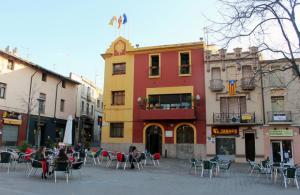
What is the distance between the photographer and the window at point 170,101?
28.4m

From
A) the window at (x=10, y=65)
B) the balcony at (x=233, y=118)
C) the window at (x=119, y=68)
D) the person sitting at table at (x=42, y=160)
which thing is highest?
the window at (x=119, y=68)

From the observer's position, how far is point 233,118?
2658cm

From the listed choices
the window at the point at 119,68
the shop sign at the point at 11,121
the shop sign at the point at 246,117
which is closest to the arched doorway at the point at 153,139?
the window at the point at 119,68

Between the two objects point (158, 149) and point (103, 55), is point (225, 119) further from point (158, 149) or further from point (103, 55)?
point (103, 55)

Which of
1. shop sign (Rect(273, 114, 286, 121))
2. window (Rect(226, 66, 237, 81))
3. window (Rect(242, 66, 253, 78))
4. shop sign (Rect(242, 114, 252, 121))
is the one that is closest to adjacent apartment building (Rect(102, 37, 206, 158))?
window (Rect(226, 66, 237, 81))

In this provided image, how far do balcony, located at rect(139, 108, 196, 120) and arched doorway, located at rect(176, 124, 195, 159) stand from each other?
139cm

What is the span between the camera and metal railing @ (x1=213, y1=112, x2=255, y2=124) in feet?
86.0

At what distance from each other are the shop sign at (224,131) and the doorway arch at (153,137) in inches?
199

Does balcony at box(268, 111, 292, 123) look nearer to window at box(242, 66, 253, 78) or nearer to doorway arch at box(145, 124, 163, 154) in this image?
window at box(242, 66, 253, 78)

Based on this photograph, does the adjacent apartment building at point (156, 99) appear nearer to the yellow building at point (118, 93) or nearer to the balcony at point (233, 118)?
the yellow building at point (118, 93)

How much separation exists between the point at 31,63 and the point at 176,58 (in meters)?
14.9

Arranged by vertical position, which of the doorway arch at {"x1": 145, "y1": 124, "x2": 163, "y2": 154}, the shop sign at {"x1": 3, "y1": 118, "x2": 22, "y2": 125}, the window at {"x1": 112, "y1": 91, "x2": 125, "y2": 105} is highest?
the window at {"x1": 112, "y1": 91, "x2": 125, "y2": 105}

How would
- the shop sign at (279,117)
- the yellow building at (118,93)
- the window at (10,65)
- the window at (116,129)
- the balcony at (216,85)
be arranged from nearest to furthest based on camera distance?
the shop sign at (279,117), the balcony at (216,85), the window at (10,65), the yellow building at (118,93), the window at (116,129)

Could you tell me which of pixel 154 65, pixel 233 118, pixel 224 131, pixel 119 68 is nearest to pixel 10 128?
pixel 119 68
